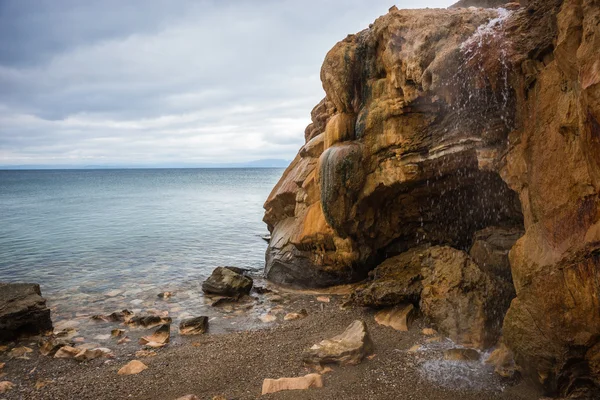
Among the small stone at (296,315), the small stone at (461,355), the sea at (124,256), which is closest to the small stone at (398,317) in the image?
the small stone at (461,355)

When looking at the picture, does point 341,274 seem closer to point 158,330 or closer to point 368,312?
point 368,312

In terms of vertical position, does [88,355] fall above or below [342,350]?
below

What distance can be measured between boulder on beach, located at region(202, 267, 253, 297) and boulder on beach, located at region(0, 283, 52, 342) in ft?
15.2

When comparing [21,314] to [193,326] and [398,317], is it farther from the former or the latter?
[398,317]

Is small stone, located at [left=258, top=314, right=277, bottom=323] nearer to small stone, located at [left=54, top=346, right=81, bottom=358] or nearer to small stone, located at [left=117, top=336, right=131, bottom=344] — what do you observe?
small stone, located at [left=117, top=336, right=131, bottom=344]

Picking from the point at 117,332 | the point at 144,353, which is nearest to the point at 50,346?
the point at 117,332

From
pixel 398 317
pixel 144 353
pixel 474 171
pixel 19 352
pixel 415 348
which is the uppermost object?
pixel 474 171

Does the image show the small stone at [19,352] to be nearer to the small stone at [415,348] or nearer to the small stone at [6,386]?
the small stone at [6,386]

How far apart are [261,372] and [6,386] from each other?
4979 mm

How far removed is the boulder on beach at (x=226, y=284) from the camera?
1280cm

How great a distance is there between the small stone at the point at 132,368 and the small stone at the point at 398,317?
16.8 feet

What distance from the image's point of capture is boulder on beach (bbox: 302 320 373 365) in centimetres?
692

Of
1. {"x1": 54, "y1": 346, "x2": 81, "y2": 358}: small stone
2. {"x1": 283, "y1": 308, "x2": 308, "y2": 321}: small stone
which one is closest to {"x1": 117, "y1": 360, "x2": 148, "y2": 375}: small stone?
{"x1": 54, "y1": 346, "x2": 81, "y2": 358}: small stone

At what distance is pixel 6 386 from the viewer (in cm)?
746
